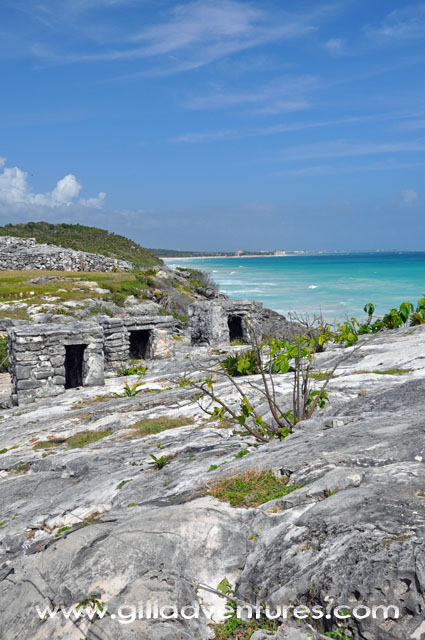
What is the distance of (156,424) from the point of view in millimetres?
9211

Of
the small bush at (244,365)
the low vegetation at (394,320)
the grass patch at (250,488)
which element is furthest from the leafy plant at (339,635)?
the low vegetation at (394,320)

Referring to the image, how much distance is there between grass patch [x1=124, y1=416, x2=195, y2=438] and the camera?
350 inches

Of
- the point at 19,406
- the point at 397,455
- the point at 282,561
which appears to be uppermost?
the point at 397,455

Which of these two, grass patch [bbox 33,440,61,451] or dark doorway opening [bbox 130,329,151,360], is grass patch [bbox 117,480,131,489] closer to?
grass patch [bbox 33,440,61,451]

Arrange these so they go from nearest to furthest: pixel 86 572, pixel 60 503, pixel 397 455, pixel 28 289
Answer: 1. pixel 86 572
2. pixel 397 455
3. pixel 60 503
4. pixel 28 289

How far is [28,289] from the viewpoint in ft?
96.0

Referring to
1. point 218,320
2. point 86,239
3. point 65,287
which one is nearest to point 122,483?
point 218,320

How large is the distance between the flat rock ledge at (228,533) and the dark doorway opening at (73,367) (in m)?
8.31

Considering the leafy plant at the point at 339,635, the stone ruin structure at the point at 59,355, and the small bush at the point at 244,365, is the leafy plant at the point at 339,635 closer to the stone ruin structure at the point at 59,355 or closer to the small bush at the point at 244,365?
the small bush at the point at 244,365

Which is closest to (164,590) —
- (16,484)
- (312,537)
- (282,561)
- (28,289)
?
(282,561)

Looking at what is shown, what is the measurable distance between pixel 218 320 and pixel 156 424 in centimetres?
1044

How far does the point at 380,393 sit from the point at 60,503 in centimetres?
508

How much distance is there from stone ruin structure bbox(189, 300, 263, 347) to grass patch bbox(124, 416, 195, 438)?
948 centimetres

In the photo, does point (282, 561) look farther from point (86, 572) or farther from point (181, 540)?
point (86, 572)
